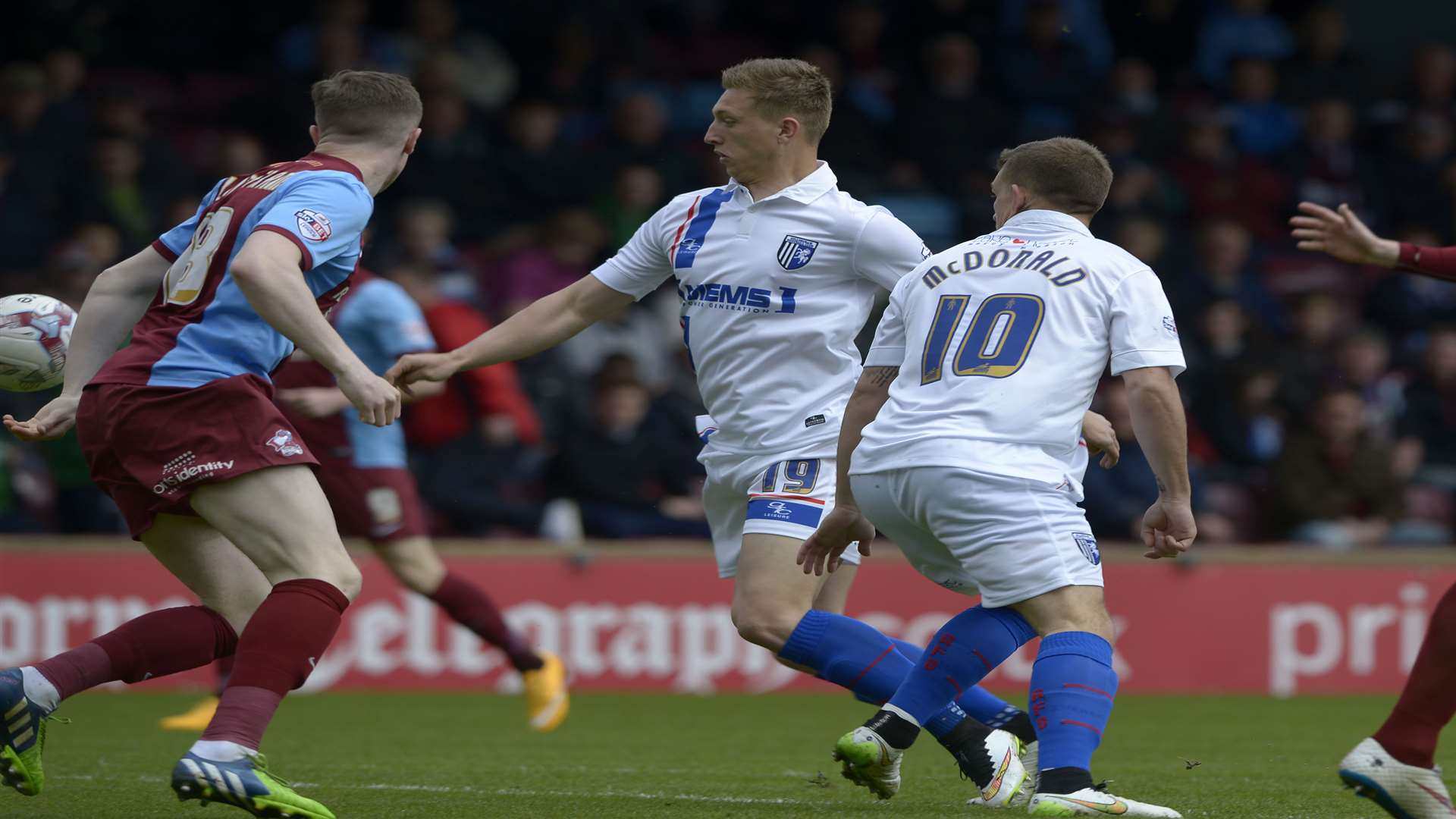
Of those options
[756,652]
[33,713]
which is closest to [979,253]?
[33,713]

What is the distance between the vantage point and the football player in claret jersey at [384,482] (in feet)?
26.7

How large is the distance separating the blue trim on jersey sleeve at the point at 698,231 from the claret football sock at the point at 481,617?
116 inches

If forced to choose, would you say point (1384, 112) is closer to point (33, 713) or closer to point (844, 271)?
point (844, 271)

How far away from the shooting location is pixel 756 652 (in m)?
10.6

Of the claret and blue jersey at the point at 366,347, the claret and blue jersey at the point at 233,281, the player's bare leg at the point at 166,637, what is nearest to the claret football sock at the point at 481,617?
the claret and blue jersey at the point at 366,347

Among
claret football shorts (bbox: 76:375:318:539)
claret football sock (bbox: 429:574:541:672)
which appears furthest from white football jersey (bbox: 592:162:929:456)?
claret football sock (bbox: 429:574:541:672)

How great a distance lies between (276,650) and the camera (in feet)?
14.6

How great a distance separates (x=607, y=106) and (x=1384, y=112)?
6338 mm

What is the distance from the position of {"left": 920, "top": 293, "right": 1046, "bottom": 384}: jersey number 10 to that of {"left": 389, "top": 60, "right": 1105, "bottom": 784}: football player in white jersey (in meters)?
0.86

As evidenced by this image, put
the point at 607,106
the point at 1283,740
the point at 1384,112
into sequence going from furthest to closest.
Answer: the point at 1384,112
the point at 607,106
the point at 1283,740

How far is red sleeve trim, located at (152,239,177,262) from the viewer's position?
5.05m

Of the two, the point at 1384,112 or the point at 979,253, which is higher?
the point at 1384,112

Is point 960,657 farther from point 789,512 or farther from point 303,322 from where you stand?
point 303,322

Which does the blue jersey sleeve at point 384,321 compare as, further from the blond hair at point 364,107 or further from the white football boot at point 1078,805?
the white football boot at point 1078,805
